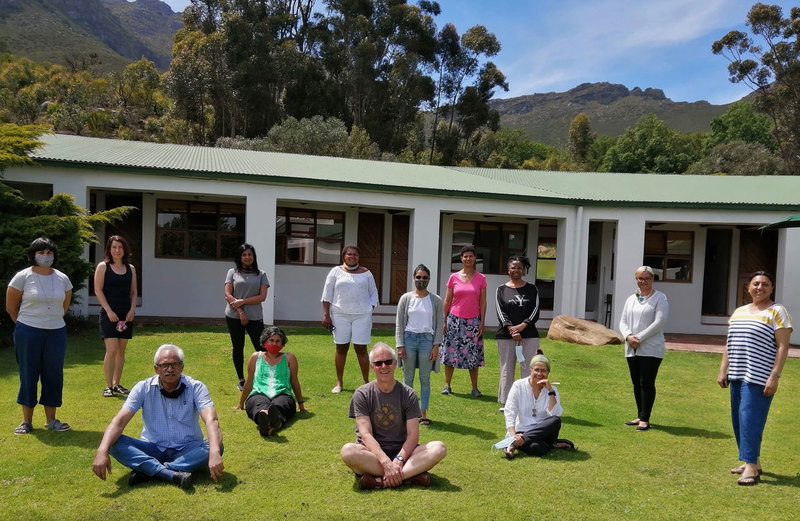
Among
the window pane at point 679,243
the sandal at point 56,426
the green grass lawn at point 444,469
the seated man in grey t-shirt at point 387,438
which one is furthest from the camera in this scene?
the window pane at point 679,243

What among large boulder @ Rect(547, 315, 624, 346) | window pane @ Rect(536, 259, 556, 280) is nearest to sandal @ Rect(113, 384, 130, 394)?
large boulder @ Rect(547, 315, 624, 346)

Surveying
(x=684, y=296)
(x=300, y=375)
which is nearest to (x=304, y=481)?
(x=300, y=375)

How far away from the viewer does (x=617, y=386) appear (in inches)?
325

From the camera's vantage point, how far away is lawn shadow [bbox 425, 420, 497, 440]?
18.3 ft

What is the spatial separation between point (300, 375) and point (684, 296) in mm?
10712

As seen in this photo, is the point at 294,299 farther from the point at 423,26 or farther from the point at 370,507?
the point at 423,26

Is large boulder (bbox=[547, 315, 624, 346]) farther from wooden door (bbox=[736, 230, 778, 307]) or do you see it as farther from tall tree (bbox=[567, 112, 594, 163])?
tall tree (bbox=[567, 112, 594, 163])

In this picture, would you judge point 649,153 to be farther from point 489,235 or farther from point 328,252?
point 328,252

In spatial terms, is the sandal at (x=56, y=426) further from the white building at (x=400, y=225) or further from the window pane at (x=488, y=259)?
the window pane at (x=488, y=259)

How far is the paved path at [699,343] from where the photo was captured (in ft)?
39.3

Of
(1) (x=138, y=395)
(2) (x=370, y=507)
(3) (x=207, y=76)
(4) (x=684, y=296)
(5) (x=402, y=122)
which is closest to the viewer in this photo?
(2) (x=370, y=507)

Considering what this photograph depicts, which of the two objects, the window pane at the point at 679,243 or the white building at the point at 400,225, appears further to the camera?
the window pane at the point at 679,243

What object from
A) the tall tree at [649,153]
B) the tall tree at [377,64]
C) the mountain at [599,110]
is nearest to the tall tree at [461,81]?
the tall tree at [377,64]

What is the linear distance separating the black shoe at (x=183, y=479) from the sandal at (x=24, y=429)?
6.23ft
